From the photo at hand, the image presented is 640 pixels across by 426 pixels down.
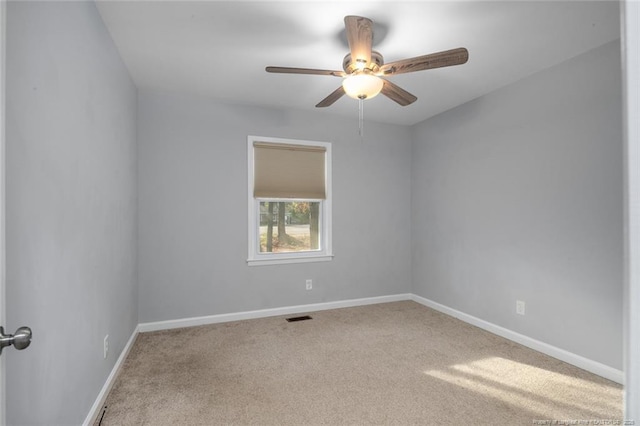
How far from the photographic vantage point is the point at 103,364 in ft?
6.77

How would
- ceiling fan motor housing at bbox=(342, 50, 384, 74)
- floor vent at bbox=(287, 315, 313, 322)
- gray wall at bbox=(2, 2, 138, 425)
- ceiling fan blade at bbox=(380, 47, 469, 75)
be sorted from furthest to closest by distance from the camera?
floor vent at bbox=(287, 315, 313, 322), ceiling fan motor housing at bbox=(342, 50, 384, 74), ceiling fan blade at bbox=(380, 47, 469, 75), gray wall at bbox=(2, 2, 138, 425)

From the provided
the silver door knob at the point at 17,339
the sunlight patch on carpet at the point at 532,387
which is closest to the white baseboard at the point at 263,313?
the sunlight patch on carpet at the point at 532,387

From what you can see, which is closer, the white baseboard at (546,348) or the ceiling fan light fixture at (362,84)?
the ceiling fan light fixture at (362,84)

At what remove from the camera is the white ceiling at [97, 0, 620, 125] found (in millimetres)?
1970

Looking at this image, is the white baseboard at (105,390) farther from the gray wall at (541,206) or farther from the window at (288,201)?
the gray wall at (541,206)

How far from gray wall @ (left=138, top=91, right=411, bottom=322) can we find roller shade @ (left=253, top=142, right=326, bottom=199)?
0.51 feet

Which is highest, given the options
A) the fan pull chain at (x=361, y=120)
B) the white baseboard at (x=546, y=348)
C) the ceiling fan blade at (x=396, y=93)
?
the fan pull chain at (x=361, y=120)

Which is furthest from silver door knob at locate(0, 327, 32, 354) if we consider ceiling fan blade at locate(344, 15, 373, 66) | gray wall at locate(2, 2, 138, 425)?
ceiling fan blade at locate(344, 15, 373, 66)

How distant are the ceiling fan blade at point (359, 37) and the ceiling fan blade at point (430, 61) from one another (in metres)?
0.19

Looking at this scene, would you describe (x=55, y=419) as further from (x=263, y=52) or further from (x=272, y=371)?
(x=263, y=52)

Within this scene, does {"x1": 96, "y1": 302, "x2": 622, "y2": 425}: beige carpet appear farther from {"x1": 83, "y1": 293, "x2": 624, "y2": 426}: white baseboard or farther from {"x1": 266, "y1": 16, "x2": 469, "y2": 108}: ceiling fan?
{"x1": 266, "y1": 16, "x2": 469, "y2": 108}: ceiling fan

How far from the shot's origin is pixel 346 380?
2318mm

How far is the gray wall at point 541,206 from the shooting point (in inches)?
92.9

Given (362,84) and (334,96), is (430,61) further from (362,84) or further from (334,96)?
(334,96)
